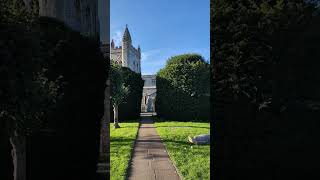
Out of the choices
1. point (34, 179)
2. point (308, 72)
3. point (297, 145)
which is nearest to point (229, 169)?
point (297, 145)

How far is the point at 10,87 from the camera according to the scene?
327cm

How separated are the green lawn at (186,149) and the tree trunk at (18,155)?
7.11 ft

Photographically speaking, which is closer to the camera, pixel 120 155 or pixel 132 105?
pixel 120 155

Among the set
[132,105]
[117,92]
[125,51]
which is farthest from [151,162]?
[132,105]

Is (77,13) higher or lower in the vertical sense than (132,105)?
higher

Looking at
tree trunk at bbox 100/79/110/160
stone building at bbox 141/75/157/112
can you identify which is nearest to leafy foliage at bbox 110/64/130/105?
stone building at bbox 141/75/157/112

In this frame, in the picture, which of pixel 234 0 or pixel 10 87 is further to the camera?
pixel 234 0

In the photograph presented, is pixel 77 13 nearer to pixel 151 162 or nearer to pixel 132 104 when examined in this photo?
pixel 151 162

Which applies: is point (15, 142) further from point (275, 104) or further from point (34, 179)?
point (275, 104)

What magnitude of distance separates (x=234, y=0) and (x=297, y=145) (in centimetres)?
180

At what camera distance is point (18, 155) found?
3.45 meters

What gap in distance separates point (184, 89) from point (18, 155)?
15.7 ft

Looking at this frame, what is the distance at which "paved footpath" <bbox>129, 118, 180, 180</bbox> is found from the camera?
4.54 m

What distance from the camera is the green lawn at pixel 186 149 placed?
486 centimetres
